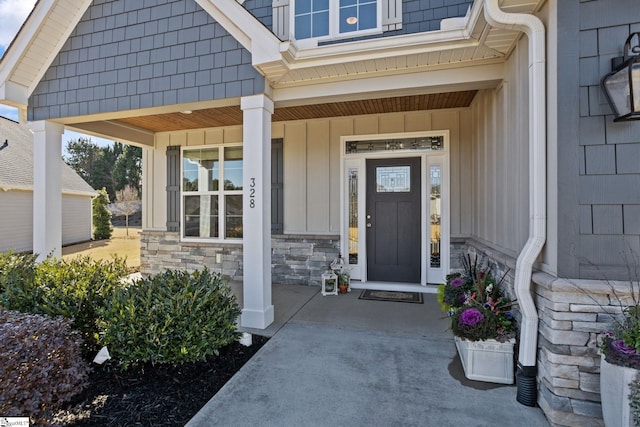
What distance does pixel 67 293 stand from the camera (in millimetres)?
2672

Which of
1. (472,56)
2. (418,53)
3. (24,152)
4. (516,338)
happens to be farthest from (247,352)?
(24,152)

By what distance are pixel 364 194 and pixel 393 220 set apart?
60 centimetres

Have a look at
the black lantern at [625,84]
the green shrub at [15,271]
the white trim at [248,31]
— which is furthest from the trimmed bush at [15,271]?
the black lantern at [625,84]

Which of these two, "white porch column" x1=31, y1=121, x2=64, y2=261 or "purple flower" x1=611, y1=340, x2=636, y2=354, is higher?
"white porch column" x1=31, y1=121, x2=64, y2=261

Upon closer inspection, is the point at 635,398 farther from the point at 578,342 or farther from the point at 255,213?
the point at 255,213

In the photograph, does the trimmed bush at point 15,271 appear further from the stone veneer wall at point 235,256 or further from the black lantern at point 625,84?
the black lantern at point 625,84

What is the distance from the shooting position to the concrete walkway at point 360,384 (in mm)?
1994

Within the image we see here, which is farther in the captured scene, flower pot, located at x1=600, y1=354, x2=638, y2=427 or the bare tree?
the bare tree

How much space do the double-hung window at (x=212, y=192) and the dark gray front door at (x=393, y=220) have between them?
229 cm

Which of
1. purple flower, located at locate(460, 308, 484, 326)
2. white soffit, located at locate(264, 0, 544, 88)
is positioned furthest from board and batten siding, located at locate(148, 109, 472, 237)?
purple flower, located at locate(460, 308, 484, 326)

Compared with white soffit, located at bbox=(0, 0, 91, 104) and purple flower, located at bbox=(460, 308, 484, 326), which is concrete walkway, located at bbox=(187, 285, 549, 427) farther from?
white soffit, located at bbox=(0, 0, 91, 104)

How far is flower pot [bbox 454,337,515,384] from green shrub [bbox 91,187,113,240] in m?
16.3

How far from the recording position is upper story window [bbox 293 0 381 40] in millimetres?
3969

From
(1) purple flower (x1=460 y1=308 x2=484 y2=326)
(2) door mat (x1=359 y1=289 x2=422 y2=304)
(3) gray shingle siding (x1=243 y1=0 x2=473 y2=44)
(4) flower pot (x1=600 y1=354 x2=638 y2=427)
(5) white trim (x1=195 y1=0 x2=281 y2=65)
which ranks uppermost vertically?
(3) gray shingle siding (x1=243 y1=0 x2=473 y2=44)
